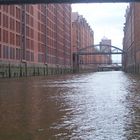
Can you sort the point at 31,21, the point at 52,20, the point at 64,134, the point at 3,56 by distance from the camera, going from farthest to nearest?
the point at 52,20, the point at 31,21, the point at 3,56, the point at 64,134

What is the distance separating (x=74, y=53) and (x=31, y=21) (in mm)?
75043

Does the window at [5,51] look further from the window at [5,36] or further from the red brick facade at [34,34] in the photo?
the window at [5,36]

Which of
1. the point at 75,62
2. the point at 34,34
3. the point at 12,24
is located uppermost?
the point at 12,24

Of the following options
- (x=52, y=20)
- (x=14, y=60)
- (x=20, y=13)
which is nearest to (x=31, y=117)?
(x=14, y=60)

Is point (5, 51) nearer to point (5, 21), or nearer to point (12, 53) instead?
point (12, 53)

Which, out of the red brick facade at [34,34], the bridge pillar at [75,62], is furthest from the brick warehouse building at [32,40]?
the bridge pillar at [75,62]

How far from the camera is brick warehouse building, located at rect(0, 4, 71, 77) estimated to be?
6596 centimetres

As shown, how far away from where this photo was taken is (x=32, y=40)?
84.9 meters

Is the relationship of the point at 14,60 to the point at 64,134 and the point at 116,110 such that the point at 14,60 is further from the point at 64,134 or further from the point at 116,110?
the point at 64,134

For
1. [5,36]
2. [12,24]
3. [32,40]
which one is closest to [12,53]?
[5,36]

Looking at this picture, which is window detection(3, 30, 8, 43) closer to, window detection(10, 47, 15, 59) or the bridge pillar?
window detection(10, 47, 15, 59)

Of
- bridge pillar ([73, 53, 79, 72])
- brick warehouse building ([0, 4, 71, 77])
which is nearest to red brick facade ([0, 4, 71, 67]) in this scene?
brick warehouse building ([0, 4, 71, 77])

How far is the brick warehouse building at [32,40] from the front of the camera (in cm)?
6596

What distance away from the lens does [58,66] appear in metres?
116
